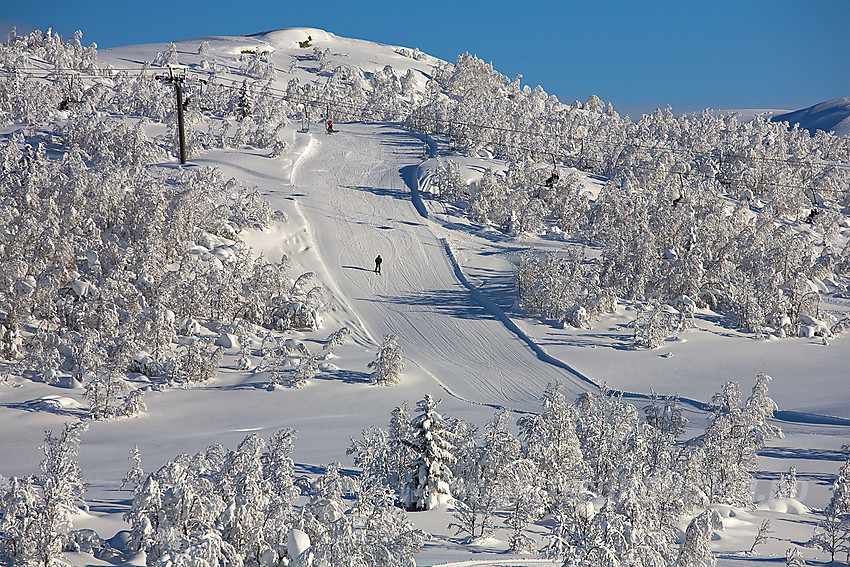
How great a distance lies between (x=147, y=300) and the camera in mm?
21531

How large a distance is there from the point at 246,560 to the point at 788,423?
1609cm

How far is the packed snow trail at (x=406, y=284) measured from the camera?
68.3ft

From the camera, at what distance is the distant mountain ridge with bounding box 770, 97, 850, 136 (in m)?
91.4

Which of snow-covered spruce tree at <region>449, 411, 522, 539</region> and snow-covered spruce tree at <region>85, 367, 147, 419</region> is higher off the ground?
snow-covered spruce tree at <region>85, 367, 147, 419</region>

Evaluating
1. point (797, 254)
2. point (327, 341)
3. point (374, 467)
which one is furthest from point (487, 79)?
point (374, 467)

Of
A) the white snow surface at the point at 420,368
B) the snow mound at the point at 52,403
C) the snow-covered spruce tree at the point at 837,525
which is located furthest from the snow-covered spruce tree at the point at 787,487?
the snow mound at the point at 52,403

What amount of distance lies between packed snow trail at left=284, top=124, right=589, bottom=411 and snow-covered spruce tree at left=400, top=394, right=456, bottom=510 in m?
8.03

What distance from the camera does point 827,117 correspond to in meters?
99.9

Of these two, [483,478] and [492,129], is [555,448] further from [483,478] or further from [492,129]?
[492,129]

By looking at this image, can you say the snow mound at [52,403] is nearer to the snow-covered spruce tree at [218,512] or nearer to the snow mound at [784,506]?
the snow-covered spruce tree at [218,512]

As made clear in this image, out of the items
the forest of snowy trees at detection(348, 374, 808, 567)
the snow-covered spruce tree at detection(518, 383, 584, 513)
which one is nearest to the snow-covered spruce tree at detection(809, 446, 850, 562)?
the forest of snowy trees at detection(348, 374, 808, 567)

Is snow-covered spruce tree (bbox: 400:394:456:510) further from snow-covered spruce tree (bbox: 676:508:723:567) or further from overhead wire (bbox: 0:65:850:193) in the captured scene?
overhead wire (bbox: 0:65:850:193)

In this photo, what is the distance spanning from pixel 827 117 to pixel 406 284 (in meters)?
98.7

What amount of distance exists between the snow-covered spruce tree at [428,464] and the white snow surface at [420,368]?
27cm
